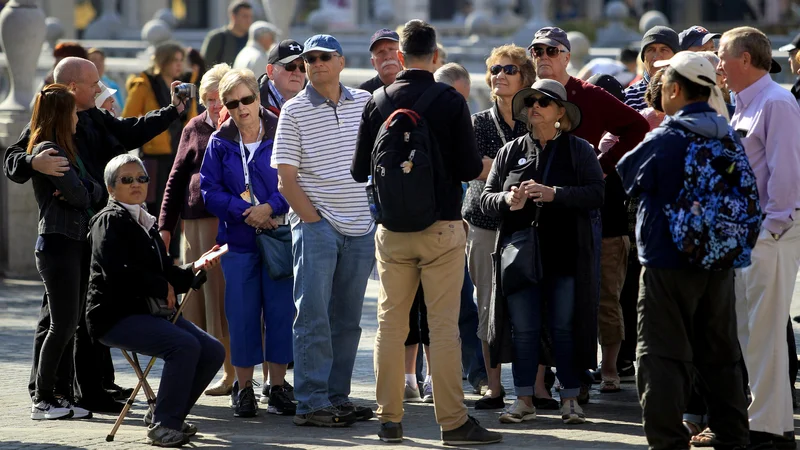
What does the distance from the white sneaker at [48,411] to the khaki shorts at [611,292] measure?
3159 millimetres

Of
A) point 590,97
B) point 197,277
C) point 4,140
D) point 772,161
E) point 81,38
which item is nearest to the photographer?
point 772,161

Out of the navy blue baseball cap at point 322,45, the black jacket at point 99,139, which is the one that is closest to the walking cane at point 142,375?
the black jacket at point 99,139

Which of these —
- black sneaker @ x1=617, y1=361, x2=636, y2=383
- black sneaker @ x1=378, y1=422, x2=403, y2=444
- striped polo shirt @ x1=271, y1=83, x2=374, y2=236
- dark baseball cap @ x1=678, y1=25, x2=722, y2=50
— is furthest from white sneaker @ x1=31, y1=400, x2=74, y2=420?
dark baseball cap @ x1=678, y1=25, x2=722, y2=50

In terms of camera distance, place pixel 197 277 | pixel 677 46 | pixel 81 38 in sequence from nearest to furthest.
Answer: pixel 197 277 < pixel 677 46 < pixel 81 38

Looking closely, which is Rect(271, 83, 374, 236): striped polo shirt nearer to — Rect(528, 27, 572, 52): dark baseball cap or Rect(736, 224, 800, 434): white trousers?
Rect(528, 27, 572, 52): dark baseball cap

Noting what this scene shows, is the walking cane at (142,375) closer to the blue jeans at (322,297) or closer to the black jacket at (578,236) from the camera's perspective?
the blue jeans at (322,297)

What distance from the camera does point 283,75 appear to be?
30.9 feet

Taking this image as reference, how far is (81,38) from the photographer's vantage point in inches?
1703

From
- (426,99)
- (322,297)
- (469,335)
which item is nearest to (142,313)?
(322,297)

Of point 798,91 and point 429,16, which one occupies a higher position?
point 429,16

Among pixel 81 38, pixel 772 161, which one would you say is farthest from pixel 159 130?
pixel 81 38

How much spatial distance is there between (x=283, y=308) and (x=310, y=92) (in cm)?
133

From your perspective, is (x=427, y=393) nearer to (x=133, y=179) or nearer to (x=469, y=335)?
(x=469, y=335)

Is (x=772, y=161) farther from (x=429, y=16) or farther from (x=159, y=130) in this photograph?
(x=429, y=16)
